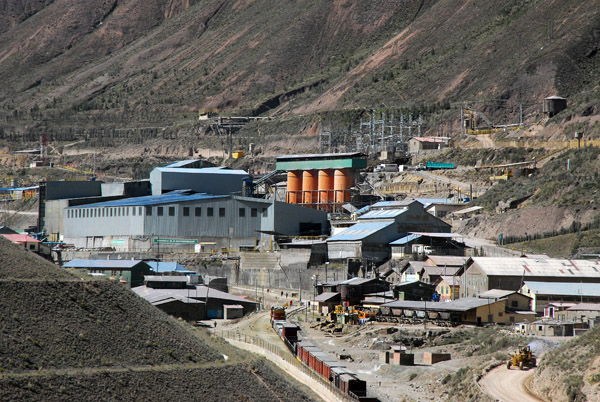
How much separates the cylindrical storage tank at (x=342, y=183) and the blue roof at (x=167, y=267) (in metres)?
24.7

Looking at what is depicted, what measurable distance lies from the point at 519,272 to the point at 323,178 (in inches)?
1731

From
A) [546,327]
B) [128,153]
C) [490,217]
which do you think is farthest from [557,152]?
[128,153]

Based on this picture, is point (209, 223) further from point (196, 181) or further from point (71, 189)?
point (71, 189)

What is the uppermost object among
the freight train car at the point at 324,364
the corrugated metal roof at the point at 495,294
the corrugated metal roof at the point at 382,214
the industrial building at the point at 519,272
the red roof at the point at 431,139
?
the red roof at the point at 431,139

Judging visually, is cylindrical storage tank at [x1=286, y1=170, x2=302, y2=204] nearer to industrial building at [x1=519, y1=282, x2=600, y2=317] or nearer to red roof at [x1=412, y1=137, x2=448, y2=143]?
red roof at [x1=412, y1=137, x2=448, y2=143]

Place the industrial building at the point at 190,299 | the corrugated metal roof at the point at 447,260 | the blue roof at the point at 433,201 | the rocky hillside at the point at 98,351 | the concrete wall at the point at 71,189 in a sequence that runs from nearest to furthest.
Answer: the rocky hillside at the point at 98,351
the industrial building at the point at 190,299
the corrugated metal roof at the point at 447,260
the blue roof at the point at 433,201
the concrete wall at the point at 71,189

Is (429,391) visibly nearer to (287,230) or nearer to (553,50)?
(287,230)

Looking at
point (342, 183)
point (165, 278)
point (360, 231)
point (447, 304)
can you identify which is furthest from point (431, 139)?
point (447, 304)

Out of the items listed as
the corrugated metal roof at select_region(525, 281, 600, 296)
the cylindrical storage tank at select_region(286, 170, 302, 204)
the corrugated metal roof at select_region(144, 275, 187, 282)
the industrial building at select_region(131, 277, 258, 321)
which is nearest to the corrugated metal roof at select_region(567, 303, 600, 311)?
the corrugated metal roof at select_region(525, 281, 600, 296)

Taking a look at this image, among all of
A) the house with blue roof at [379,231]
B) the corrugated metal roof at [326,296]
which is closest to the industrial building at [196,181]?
the house with blue roof at [379,231]

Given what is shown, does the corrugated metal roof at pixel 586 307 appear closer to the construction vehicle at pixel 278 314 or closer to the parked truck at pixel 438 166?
the construction vehicle at pixel 278 314

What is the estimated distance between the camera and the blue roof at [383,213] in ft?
305

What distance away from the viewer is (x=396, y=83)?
582ft

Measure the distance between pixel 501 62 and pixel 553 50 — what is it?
9226mm
